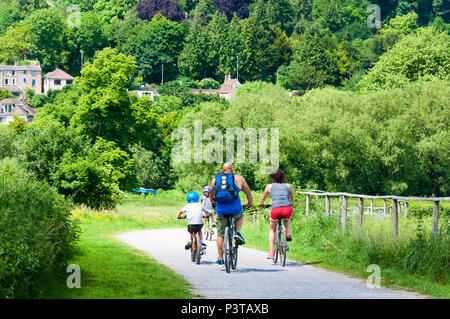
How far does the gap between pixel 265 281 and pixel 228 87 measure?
148 metres

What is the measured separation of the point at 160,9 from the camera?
193 m

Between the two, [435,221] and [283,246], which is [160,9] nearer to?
[283,246]

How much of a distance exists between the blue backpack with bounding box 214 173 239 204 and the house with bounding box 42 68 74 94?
146 m

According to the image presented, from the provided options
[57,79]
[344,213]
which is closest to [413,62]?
[344,213]

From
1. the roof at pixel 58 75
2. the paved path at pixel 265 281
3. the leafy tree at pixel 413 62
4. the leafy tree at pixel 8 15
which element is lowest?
the paved path at pixel 265 281

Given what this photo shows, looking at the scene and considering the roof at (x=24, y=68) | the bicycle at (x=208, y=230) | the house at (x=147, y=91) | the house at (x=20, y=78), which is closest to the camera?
the bicycle at (x=208, y=230)

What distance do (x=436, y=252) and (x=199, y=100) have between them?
12544 cm

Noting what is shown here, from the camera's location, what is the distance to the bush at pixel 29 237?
29.4 feet

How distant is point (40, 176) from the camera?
33750 millimetres

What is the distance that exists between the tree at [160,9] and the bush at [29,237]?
179559 mm

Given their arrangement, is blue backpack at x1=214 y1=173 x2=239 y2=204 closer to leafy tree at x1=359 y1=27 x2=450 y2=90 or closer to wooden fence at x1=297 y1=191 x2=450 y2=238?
wooden fence at x1=297 y1=191 x2=450 y2=238

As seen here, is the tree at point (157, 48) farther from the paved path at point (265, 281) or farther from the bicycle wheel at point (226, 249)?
the bicycle wheel at point (226, 249)

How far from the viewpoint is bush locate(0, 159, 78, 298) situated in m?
8.95

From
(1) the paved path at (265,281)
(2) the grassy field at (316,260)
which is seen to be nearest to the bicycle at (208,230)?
(2) the grassy field at (316,260)
